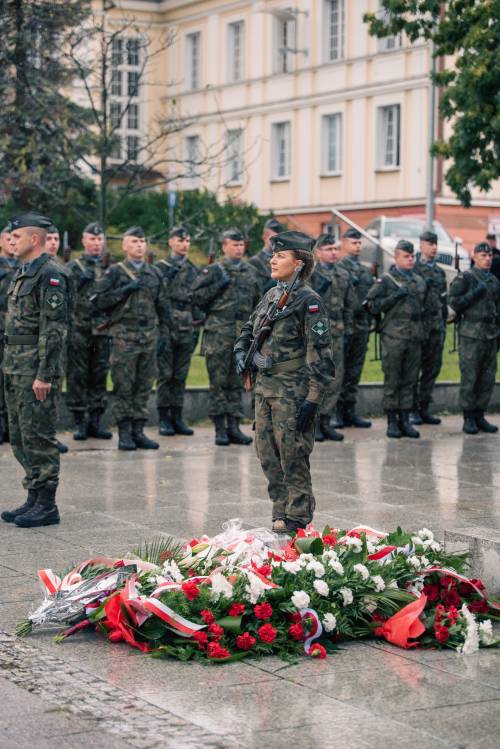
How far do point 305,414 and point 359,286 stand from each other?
27.4 feet

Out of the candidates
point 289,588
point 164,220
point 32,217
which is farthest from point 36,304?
point 164,220

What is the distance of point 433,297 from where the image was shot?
56.1 ft

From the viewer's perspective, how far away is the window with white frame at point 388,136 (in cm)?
4403

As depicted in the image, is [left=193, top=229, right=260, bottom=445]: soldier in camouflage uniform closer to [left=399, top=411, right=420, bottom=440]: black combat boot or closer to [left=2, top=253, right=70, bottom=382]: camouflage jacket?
[left=399, top=411, right=420, bottom=440]: black combat boot

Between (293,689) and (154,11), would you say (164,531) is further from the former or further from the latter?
(154,11)

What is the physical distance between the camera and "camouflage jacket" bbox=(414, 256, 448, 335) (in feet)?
55.8

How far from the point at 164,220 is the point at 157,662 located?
32847 mm

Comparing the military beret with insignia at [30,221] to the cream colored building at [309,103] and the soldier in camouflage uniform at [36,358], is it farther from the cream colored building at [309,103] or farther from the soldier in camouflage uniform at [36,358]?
the cream colored building at [309,103]

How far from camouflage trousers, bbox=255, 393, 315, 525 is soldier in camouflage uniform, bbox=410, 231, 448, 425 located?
806 centimetres

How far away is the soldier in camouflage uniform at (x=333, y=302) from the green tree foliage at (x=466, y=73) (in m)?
4.67

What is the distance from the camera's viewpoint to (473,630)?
6660 mm

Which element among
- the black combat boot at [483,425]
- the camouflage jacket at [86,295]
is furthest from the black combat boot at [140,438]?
the black combat boot at [483,425]

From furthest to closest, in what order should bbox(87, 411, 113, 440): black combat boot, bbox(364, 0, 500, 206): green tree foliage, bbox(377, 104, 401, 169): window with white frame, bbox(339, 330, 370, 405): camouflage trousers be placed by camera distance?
bbox(377, 104, 401, 169): window with white frame
bbox(364, 0, 500, 206): green tree foliage
bbox(339, 330, 370, 405): camouflage trousers
bbox(87, 411, 113, 440): black combat boot

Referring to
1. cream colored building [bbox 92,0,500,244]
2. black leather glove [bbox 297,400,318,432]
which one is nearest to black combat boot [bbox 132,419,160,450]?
black leather glove [bbox 297,400,318,432]
